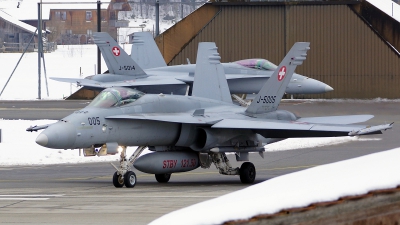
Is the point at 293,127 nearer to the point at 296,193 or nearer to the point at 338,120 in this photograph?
the point at 338,120

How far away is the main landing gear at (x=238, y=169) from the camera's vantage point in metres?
14.9

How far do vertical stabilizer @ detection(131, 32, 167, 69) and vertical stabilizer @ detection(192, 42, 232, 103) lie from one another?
14.7 metres

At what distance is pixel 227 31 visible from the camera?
41031 mm

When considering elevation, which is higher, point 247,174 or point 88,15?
point 88,15

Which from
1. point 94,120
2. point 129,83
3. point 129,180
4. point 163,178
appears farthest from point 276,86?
point 129,83

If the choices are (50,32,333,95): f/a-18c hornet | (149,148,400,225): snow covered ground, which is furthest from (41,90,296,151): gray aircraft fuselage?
(50,32,333,95): f/a-18c hornet

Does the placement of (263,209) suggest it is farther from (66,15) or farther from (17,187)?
(66,15)

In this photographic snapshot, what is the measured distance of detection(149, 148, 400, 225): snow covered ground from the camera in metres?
2.53

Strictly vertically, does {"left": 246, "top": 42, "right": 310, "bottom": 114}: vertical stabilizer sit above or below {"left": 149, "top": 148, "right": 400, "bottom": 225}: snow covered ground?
below

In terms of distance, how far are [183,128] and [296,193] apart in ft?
38.7

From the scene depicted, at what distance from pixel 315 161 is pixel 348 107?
49.8ft

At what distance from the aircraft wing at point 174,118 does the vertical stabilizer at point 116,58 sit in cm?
1353

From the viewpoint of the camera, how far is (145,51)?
31.5m

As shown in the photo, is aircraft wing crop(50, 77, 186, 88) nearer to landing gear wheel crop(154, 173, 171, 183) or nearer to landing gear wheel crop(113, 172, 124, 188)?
landing gear wheel crop(154, 173, 171, 183)
